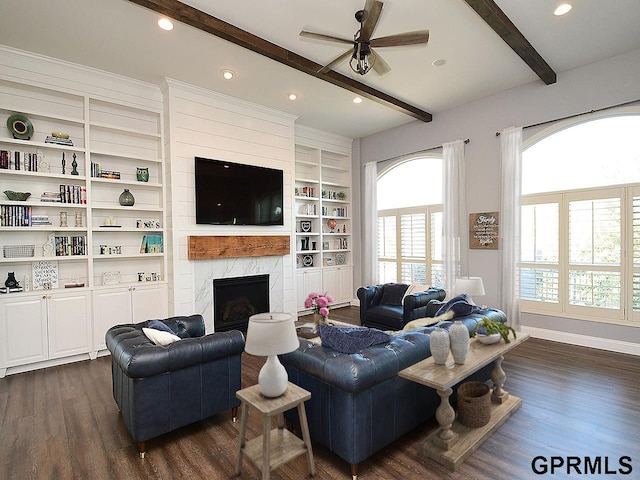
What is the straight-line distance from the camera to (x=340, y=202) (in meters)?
7.56

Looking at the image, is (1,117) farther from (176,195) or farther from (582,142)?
(582,142)

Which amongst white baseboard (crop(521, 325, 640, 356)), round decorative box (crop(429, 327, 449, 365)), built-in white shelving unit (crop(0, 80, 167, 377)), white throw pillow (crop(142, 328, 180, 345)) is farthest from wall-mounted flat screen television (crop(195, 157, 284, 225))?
white baseboard (crop(521, 325, 640, 356))

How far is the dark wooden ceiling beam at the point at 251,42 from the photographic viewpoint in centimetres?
312

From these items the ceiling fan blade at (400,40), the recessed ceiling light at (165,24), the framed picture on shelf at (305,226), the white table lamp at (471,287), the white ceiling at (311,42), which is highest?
the white ceiling at (311,42)

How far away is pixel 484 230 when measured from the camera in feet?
17.9

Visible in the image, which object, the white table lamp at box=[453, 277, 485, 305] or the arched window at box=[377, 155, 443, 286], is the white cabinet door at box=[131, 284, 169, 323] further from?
the arched window at box=[377, 155, 443, 286]

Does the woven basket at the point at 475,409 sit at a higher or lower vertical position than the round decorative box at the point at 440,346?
lower

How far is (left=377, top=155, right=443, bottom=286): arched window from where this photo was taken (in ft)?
20.6

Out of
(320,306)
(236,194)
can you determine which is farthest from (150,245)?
(320,306)

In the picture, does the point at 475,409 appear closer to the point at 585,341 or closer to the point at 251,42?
the point at 585,341

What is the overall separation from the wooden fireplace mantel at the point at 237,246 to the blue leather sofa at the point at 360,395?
292 centimetres

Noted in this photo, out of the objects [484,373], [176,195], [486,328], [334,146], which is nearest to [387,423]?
[486,328]

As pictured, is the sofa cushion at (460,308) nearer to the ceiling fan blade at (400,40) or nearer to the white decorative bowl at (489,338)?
the white decorative bowl at (489,338)

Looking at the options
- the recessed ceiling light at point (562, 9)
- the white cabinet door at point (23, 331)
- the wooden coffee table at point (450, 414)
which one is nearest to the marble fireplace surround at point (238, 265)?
the white cabinet door at point (23, 331)
